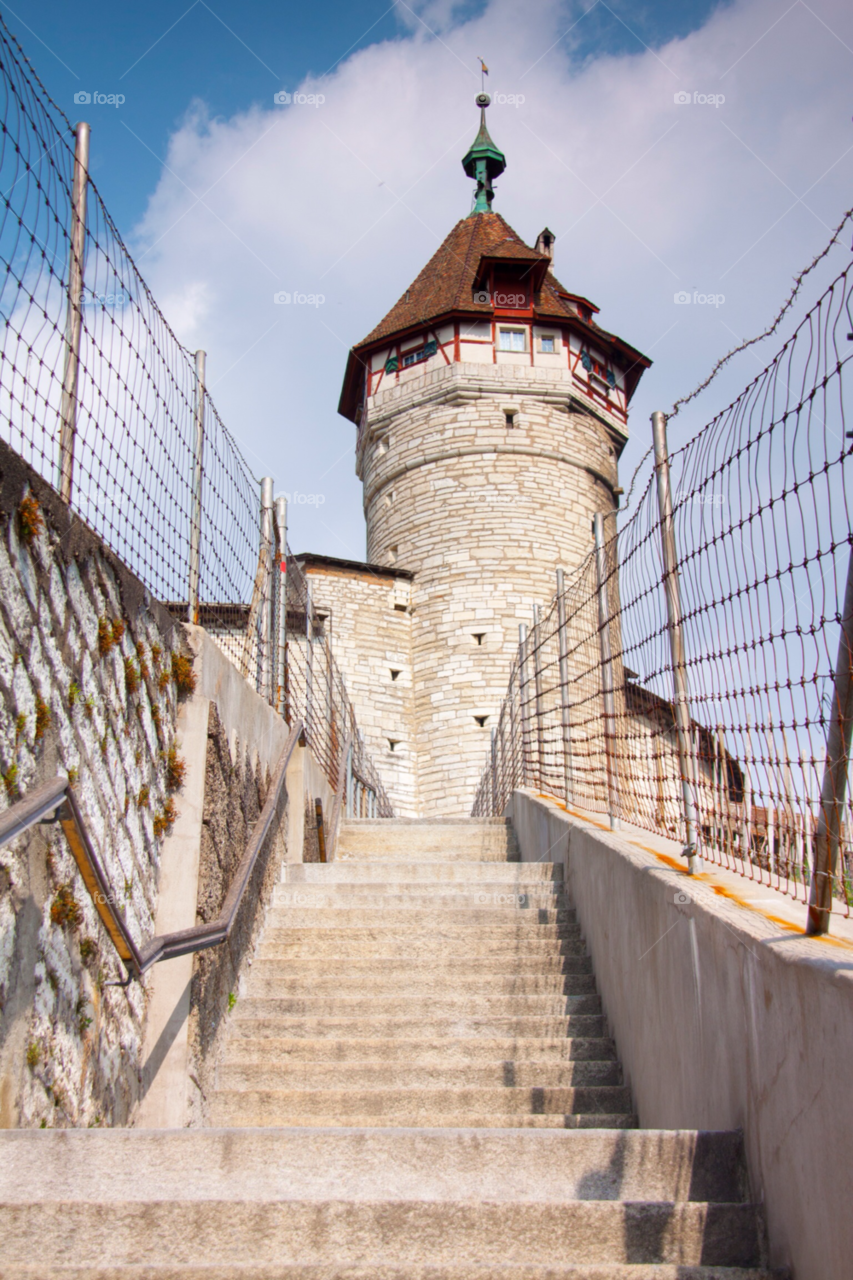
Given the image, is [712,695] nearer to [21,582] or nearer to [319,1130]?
[319,1130]

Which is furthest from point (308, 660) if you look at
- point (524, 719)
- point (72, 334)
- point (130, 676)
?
point (72, 334)

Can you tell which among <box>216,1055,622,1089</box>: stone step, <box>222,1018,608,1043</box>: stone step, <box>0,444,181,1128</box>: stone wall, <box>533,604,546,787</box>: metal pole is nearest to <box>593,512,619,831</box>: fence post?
<box>222,1018,608,1043</box>: stone step

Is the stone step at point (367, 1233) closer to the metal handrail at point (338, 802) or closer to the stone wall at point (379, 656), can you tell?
the metal handrail at point (338, 802)

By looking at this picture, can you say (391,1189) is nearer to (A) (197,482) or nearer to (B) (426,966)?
(B) (426,966)

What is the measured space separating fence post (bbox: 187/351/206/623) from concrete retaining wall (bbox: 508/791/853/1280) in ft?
5.56

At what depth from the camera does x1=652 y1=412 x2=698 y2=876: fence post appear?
115 inches

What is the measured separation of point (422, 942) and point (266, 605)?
1.91 meters

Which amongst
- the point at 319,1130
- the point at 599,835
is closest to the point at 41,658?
the point at 319,1130

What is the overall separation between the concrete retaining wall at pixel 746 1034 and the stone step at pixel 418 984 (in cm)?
26

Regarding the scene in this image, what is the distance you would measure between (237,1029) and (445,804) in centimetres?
1414

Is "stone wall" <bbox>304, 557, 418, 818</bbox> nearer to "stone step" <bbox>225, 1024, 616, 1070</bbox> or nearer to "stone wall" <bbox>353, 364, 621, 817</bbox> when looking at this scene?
"stone wall" <bbox>353, 364, 621, 817</bbox>

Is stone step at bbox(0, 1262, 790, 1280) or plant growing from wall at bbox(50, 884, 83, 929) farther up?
plant growing from wall at bbox(50, 884, 83, 929)

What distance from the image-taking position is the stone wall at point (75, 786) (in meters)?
2.05

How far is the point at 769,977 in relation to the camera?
196 centimetres
